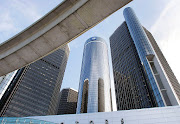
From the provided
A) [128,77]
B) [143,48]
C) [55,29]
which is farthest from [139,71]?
[55,29]

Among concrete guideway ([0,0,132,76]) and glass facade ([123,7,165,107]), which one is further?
glass facade ([123,7,165,107])

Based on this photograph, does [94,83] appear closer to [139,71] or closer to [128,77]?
[128,77]

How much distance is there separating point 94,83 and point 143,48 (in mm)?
63713

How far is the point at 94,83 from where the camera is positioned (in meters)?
121

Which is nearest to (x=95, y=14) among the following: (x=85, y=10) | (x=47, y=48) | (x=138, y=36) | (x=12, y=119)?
(x=85, y=10)

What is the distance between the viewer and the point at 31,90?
117m

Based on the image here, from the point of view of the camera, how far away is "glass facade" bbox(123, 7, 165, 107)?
176 feet

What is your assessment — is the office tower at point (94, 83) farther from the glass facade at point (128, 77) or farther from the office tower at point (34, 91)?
the office tower at point (34, 91)

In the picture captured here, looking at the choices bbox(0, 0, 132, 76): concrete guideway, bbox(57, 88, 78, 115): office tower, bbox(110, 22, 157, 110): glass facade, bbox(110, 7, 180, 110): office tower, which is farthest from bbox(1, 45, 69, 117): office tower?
bbox(0, 0, 132, 76): concrete guideway

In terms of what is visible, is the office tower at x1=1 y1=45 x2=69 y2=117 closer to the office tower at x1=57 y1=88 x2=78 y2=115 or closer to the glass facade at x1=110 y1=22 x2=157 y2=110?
the office tower at x1=57 y1=88 x2=78 y2=115

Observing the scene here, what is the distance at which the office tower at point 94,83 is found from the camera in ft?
366

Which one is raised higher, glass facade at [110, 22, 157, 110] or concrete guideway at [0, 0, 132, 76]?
glass facade at [110, 22, 157, 110]

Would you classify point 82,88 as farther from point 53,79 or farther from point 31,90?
point 31,90

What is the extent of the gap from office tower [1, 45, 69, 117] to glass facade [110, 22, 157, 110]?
219ft
